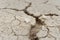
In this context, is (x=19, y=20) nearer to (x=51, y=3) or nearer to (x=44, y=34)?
(x=44, y=34)

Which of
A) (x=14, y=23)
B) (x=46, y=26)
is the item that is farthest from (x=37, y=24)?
(x=14, y=23)

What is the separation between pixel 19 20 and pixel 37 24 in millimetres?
200

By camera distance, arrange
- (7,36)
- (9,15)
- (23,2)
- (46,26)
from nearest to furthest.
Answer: (7,36)
(46,26)
(9,15)
(23,2)

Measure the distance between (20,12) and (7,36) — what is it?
45 centimetres

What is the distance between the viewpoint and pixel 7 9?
2332mm

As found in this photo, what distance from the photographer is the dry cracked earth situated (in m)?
1.94

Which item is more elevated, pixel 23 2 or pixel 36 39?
pixel 23 2

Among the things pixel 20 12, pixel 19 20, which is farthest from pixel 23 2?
pixel 19 20

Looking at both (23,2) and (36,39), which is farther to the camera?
(23,2)

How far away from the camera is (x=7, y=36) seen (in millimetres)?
1916

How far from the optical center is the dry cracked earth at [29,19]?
1.94 metres

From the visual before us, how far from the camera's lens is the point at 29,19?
2.15 metres

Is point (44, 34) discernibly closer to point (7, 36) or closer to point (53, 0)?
point (7, 36)

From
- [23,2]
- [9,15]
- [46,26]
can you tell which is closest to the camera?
[46,26]
